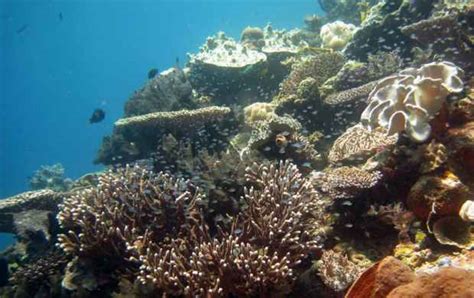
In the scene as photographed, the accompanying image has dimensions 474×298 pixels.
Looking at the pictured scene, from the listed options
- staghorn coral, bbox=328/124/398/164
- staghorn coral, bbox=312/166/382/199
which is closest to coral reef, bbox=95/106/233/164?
staghorn coral, bbox=328/124/398/164

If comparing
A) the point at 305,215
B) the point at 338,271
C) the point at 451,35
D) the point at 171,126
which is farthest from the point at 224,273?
the point at 451,35

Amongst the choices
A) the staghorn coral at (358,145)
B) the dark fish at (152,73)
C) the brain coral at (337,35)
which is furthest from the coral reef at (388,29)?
the dark fish at (152,73)

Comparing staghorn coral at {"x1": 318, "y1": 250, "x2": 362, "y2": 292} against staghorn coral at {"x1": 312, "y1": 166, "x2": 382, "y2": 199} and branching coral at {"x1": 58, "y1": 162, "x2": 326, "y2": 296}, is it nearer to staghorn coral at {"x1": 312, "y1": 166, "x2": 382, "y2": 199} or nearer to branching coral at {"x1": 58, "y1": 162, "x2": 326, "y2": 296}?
branching coral at {"x1": 58, "y1": 162, "x2": 326, "y2": 296}

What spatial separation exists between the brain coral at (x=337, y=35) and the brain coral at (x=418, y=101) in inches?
346

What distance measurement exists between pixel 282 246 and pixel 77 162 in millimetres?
134393

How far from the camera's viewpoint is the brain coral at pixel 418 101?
15.7 ft

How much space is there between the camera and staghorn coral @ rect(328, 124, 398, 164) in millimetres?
6164

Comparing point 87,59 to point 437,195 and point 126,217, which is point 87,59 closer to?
point 126,217

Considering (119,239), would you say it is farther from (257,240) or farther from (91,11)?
(91,11)

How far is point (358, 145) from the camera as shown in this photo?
6473mm

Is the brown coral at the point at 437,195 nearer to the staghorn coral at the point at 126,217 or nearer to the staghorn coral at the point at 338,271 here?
the staghorn coral at the point at 338,271

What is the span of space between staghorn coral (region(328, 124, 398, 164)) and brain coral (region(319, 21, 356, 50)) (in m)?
7.41

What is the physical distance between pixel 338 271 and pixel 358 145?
2.73 meters

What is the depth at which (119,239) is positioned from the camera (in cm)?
507
